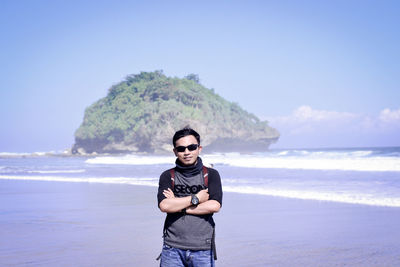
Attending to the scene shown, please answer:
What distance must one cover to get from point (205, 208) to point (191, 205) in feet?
0.29

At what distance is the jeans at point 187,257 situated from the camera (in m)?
2.92

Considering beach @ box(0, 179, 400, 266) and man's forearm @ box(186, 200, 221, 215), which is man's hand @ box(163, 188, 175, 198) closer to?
man's forearm @ box(186, 200, 221, 215)

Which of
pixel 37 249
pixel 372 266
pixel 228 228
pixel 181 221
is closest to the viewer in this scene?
pixel 181 221

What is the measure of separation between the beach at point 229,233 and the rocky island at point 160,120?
3198 inches

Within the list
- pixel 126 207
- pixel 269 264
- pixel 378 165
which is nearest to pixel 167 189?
pixel 269 264

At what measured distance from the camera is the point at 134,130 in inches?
3782

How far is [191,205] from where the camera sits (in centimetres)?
289

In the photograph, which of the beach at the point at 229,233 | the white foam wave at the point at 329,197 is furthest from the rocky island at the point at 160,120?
the beach at the point at 229,233

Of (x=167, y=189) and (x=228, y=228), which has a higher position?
(x=167, y=189)

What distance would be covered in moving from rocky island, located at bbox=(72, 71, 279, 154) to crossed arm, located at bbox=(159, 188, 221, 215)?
87.8 metres

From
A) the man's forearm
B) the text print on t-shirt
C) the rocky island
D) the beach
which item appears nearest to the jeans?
the man's forearm

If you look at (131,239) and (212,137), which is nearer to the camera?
(131,239)

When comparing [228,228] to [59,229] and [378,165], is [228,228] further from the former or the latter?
[378,165]

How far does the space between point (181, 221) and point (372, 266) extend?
9.79 feet
